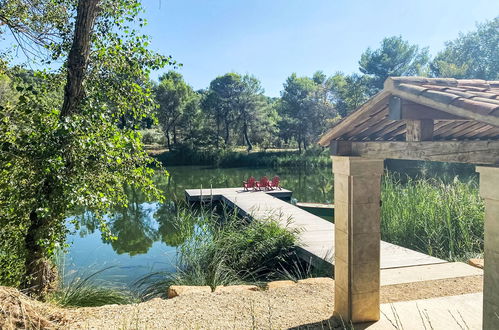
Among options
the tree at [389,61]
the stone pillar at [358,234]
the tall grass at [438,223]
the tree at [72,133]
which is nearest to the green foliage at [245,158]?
the tree at [389,61]

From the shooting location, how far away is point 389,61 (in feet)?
109

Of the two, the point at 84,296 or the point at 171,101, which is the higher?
the point at 171,101

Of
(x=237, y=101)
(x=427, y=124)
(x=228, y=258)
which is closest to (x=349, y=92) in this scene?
(x=237, y=101)

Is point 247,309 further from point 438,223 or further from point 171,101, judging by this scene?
point 171,101

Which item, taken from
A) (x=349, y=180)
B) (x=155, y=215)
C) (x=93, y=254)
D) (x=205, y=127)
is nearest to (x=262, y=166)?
(x=205, y=127)

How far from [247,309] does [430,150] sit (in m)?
2.42

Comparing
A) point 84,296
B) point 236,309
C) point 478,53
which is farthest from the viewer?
point 478,53

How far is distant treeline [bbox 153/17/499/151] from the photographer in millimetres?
30406

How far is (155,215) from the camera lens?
12.2 meters

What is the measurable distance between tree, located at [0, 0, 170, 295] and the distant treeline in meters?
27.3

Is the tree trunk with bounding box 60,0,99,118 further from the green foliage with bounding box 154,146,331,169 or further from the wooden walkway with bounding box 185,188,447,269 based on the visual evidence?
the green foliage with bounding box 154,146,331,169

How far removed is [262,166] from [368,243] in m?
26.3

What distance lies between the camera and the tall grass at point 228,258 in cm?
530

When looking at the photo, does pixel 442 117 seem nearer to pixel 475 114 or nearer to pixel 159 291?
pixel 475 114
